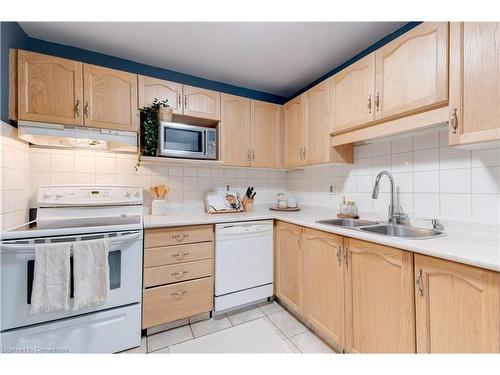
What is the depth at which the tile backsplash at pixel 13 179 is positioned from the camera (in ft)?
4.63

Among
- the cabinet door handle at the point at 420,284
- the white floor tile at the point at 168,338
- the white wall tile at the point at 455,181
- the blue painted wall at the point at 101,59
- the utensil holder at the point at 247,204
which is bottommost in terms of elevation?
the white floor tile at the point at 168,338

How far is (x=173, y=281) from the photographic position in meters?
1.78

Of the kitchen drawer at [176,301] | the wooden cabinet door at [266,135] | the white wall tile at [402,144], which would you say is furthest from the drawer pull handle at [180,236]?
the white wall tile at [402,144]

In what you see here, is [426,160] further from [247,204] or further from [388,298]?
[247,204]

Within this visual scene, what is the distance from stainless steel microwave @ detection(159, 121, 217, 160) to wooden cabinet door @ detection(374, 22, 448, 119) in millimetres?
1459

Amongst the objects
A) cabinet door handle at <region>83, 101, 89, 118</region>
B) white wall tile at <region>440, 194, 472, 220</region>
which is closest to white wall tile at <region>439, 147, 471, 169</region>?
white wall tile at <region>440, 194, 472, 220</region>

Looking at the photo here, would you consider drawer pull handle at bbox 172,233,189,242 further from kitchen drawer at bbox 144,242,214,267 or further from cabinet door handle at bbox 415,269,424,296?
cabinet door handle at bbox 415,269,424,296

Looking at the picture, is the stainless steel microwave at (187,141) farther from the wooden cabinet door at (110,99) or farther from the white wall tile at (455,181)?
the white wall tile at (455,181)

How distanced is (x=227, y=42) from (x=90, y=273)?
2.00m

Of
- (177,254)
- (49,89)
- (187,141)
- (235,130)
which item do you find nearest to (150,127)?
(187,141)

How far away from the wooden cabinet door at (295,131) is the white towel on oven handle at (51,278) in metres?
2.06

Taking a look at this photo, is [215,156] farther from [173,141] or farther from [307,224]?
[307,224]
